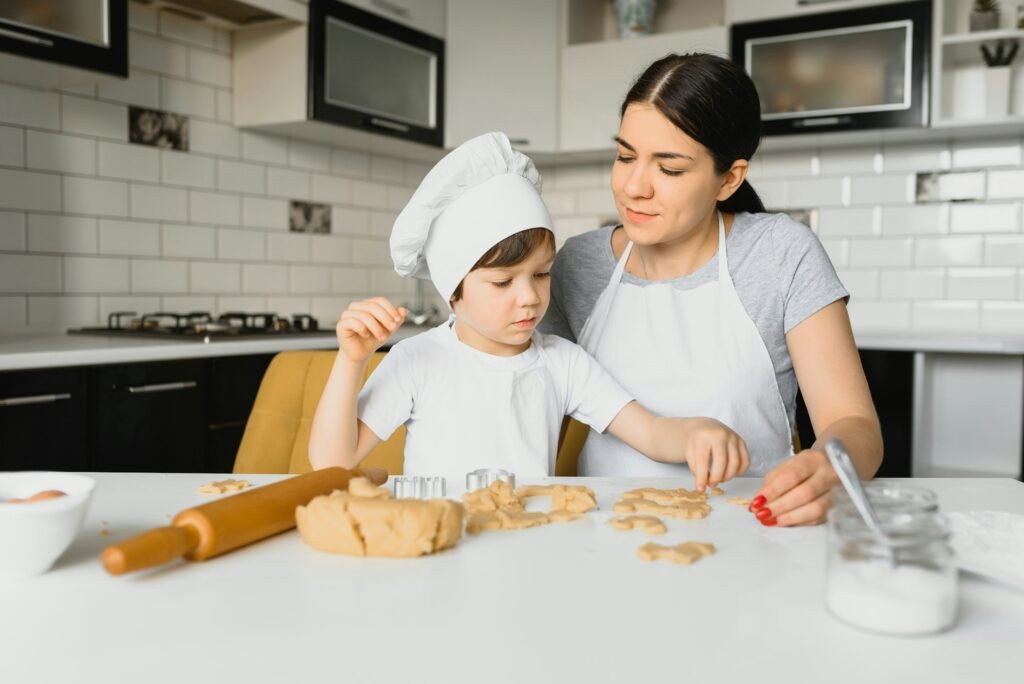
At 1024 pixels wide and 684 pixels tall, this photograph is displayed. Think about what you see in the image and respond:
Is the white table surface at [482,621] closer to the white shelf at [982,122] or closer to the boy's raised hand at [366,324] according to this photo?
the boy's raised hand at [366,324]

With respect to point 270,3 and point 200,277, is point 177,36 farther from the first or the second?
point 200,277

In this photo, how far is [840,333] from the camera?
56.6 inches

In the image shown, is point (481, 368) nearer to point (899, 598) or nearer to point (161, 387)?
point (899, 598)

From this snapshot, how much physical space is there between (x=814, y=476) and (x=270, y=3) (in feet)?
8.52

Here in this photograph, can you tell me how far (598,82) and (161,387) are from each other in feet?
7.74

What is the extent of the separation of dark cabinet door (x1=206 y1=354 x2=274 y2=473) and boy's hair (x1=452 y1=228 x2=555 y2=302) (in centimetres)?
136

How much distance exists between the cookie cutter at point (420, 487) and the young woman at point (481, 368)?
28 cm

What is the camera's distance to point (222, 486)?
1064 millimetres

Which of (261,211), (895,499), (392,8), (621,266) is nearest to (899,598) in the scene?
(895,499)

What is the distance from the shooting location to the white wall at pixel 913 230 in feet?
11.3

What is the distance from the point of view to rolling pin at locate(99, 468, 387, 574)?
0.71 metres

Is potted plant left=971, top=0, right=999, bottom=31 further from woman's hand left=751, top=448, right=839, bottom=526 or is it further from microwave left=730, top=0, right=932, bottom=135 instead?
woman's hand left=751, top=448, right=839, bottom=526

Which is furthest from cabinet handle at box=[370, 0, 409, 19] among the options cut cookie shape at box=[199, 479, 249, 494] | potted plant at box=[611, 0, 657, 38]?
cut cookie shape at box=[199, 479, 249, 494]

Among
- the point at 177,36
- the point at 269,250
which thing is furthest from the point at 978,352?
the point at 177,36
